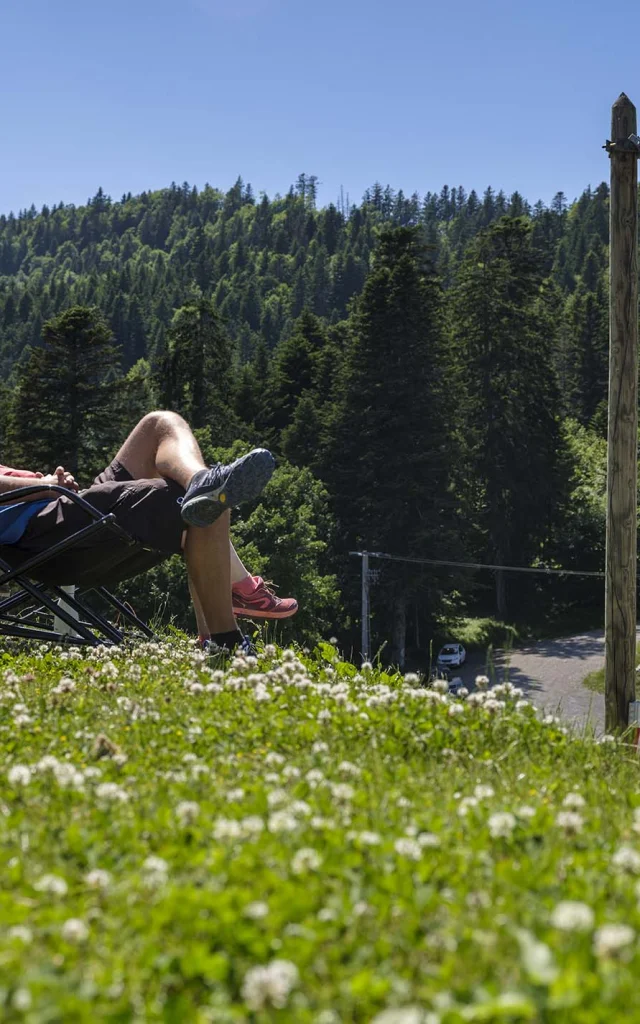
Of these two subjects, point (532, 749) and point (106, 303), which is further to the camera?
point (106, 303)

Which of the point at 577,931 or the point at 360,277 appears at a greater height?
the point at 360,277

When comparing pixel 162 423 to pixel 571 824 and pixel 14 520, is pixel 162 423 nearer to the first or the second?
pixel 14 520

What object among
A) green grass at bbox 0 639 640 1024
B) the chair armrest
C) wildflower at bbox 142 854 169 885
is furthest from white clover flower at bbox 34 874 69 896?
the chair armrest

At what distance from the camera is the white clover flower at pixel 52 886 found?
2021 millimetres

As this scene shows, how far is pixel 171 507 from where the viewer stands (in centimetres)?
550

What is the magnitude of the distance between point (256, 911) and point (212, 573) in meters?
3.64

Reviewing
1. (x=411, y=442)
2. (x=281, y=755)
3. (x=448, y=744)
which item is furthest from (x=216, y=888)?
(x=411, y=442)

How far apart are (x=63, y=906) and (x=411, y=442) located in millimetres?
41794

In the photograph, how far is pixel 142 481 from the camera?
222 inches

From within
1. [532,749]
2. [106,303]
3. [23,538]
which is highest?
[106,303]

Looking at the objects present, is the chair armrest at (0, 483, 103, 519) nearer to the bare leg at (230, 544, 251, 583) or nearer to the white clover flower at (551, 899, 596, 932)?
the bare leg at (230, 544, 251, 583)

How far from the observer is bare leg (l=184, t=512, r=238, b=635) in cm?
545

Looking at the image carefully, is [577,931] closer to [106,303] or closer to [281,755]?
[281,755]

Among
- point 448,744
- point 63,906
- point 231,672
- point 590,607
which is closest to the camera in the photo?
point 63,906
